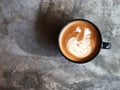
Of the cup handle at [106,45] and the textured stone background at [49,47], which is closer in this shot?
the cup handle at [106,45]

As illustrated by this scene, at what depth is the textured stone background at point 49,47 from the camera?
1.45 metres

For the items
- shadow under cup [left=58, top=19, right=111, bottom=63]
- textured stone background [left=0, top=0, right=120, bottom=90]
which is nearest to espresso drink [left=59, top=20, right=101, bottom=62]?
shadow under cup [left=58, top=19, right=111, bottom=63]

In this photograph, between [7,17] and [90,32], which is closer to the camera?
[90,32]

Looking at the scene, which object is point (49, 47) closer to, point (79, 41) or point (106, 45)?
point (79, 41)

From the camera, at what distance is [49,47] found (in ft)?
4.81

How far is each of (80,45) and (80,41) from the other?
0.07 feet

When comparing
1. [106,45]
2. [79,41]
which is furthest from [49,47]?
[106,45]

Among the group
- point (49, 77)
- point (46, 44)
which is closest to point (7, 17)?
point (46, 44)

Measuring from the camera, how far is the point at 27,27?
1474 mm

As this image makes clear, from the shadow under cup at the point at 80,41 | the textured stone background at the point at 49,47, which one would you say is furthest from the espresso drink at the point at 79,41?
the textured stone background at the point at 49,47

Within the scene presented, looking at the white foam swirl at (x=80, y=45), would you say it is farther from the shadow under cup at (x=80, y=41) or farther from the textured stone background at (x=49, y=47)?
the textured stone background at (x=49, y=47)

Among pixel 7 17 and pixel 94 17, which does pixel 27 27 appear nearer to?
pixel 7 17

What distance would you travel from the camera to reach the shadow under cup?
1.36 m

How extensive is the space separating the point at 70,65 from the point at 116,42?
0.27m
